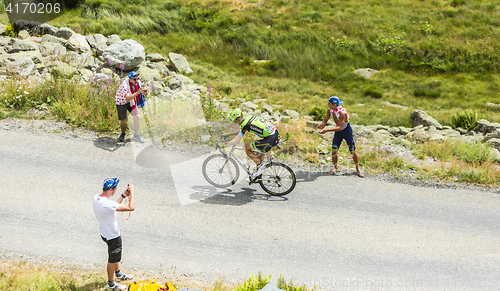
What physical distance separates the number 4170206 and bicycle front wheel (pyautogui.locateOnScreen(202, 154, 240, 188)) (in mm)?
18116

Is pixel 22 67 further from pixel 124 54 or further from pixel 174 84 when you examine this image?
pixel 174 84

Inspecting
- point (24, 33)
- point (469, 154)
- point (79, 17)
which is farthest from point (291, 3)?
point (469, 154)

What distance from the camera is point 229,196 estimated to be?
7.79m

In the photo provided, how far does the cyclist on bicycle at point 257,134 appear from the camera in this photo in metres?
7.39

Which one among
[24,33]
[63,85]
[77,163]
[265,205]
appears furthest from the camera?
[24,33]

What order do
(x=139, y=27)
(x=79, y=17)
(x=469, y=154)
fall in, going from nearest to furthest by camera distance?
(x=469, y=154) < (x=79, y=17) < (x=139, y=27)

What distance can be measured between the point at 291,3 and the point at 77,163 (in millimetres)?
24781

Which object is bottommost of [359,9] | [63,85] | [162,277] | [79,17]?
[162,277]

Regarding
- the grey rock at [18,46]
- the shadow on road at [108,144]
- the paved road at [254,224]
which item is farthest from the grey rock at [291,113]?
the grey rock at [18,46]

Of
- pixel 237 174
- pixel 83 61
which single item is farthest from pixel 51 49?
pixel 237 174

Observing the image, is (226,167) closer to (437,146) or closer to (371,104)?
(437,146)

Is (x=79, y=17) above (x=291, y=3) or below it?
below

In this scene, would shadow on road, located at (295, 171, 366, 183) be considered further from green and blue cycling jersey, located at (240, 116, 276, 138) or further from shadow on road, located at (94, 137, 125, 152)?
shadow on road, located at (94, 137, 125, 152)

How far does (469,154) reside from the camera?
998cm
